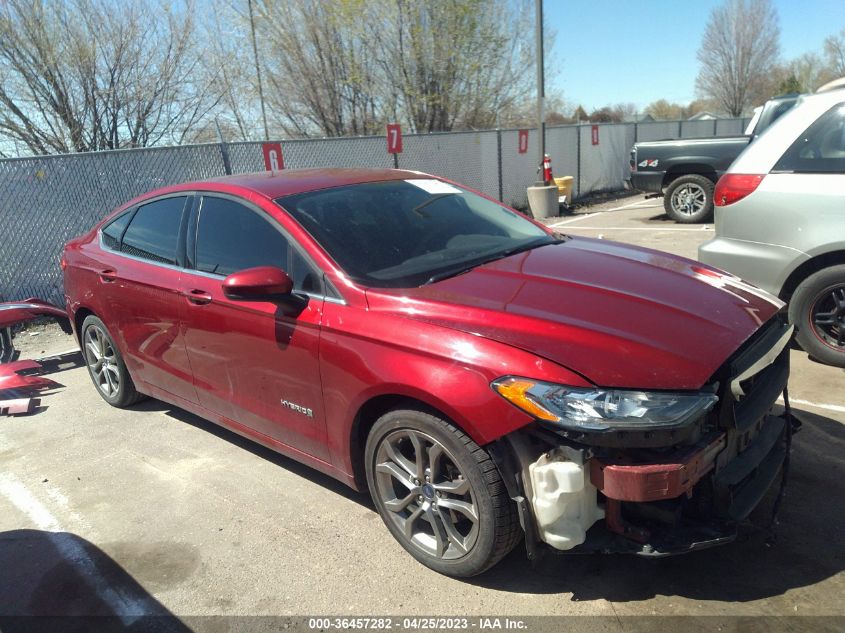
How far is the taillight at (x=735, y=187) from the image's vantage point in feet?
15.4

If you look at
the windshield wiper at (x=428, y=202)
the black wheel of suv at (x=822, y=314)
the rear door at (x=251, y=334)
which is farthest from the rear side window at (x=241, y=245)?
the black wheel of suv at (x=822, y=314)

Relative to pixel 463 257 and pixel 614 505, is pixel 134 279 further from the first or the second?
pixel 614 505

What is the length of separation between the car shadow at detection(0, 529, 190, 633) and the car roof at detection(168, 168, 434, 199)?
2.02m

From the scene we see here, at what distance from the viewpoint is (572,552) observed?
242cm

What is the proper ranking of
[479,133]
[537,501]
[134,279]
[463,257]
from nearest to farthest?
[537,501] → [463,257] → [134,279] → [479,133]

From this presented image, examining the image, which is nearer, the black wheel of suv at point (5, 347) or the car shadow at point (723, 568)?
the car shadow at point (723, 568)

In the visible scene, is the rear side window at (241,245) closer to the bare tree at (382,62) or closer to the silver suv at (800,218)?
the silver suv at (800,218)

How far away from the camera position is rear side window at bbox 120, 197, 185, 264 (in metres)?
4.04

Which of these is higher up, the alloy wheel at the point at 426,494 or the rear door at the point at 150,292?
the rear door at the point at 150,292

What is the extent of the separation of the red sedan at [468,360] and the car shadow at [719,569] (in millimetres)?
310

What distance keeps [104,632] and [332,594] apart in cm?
93

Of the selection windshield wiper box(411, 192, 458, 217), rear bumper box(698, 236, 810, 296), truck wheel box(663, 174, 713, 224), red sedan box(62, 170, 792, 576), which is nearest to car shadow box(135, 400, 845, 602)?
red sedan box(62, 170, 792, 576)

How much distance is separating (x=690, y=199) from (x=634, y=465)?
1084cm

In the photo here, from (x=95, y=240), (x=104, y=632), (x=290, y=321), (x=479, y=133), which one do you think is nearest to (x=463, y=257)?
(x=290, y=321)
